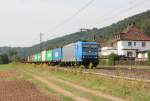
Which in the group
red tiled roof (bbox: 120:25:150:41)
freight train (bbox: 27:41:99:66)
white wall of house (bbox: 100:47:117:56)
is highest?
red tiled roof (bbox: 120:25:150:41)

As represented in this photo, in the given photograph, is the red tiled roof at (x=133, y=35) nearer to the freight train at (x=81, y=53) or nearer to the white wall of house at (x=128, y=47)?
the white wall of house at (x=128, y=47)

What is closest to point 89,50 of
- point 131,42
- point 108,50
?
point 131,42

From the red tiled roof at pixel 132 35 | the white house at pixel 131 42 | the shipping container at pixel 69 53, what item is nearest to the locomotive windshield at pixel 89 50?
the shipping container at pixel 69 53

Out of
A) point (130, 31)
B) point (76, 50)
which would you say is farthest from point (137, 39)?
point (76, 50)

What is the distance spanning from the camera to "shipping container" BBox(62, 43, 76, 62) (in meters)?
60.7

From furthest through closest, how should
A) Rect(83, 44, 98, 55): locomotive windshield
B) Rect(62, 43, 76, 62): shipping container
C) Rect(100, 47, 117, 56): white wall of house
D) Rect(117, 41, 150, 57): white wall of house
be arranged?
Rect(100, 47, 117, 56): white wall of house < Rect(117, 41, 150, 57): white wall of house < Rect(62, 43, 76, 62): shipping container < Rect(83, 44, 98, 55): locomotive windshield

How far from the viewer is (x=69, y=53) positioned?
2517 inches

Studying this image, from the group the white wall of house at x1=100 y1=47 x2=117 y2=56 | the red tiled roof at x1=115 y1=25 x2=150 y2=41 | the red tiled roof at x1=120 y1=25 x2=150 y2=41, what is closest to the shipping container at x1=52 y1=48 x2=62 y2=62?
the white wall of house at x1=100 y1=47 x2=117 y2=56

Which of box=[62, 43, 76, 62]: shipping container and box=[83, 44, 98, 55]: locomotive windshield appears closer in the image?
box=[83, 44, 98, 55]: locomotive windshield

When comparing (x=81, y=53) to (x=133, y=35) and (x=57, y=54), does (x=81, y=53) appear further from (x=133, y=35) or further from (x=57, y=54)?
(x=133, y=35)

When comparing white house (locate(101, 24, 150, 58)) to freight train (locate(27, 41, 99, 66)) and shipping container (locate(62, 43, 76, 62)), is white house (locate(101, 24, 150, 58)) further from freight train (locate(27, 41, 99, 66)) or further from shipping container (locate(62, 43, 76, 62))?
freight train (locate(27, 41, 99, 66))

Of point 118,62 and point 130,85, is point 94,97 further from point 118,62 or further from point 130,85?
point 118,62

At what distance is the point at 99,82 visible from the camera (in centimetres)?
2647

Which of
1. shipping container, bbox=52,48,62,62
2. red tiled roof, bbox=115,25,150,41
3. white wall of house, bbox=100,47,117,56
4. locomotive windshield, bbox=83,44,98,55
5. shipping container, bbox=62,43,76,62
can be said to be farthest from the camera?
white wall of house, bbox=100,47,117,56
